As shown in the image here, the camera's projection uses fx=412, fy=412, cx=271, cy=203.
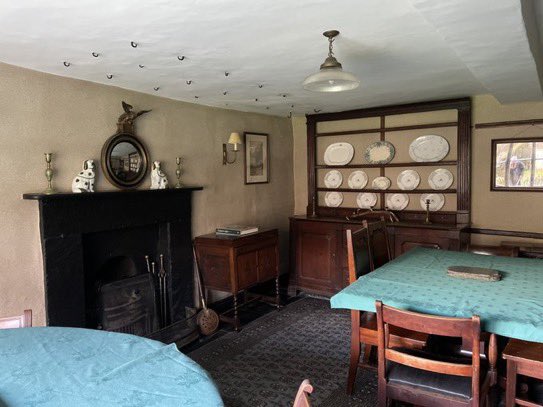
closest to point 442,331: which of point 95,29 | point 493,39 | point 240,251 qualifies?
point 493,39

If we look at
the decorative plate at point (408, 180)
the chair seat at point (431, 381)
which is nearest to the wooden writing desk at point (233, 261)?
the decorative plate at point (408, 180)

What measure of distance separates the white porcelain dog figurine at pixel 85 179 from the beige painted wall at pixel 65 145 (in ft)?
0.19

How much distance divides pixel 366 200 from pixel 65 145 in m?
3.27

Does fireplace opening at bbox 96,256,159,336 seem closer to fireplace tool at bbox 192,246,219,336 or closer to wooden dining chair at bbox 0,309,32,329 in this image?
fireplace tool at bbox 192,246,219,336

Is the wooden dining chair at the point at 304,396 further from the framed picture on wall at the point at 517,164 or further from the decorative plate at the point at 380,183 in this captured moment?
the decorative plate at the point at 380,183

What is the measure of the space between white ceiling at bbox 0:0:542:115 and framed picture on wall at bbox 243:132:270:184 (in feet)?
3.99

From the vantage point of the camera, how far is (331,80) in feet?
7.09

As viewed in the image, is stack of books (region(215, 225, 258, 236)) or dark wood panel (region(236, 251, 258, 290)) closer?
dark wood panel (region(236, 251, 258, 290))

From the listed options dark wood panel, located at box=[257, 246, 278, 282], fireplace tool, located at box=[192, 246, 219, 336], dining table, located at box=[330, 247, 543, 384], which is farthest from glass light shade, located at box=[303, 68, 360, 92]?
fireplace tool, located at box=[192, 246, 219, 336]

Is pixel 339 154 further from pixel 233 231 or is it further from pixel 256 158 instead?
pixel 233 231

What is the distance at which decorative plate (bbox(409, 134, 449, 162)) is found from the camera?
4.38 metres

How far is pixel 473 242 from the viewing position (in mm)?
4273

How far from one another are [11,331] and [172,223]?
6.73 ft

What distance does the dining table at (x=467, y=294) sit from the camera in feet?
6.00
